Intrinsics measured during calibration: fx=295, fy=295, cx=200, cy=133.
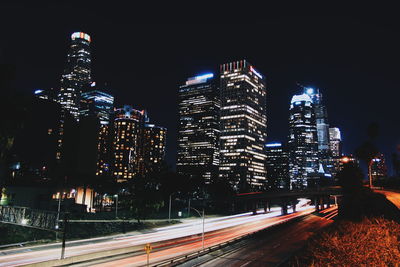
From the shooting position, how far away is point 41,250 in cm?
4294

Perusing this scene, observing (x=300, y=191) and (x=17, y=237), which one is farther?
(x=300, y=191)

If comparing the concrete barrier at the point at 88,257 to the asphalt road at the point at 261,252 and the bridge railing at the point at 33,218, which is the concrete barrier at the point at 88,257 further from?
the asphalt road at the point at 261,252

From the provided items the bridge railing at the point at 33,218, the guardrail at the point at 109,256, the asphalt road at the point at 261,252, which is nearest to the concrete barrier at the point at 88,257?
the guardrail at the point at 109,256

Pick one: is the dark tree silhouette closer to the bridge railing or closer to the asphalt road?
the asphalt road

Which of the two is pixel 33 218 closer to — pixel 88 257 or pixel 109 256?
pixel 88 257

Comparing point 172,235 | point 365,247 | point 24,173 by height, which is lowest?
point 172,235

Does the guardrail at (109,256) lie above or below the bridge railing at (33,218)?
below

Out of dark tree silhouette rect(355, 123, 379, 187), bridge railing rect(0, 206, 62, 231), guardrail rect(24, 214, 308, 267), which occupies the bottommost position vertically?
guardrail rect(24, 214, 308, 267)

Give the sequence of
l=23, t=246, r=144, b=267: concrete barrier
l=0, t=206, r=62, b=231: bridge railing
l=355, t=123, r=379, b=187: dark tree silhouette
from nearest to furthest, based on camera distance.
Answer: l=23, t=246, r=144, b=267: concrete barrier
l=0, t=206, r=62, b=231: bridge railing
l=355, t=123, r=379, b=187: dark tree silhouette

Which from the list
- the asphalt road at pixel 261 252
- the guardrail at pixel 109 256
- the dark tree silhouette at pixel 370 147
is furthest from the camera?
the dark tree silhouette at pixel 370 147

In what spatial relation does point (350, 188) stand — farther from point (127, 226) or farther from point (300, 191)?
point (127, 226)

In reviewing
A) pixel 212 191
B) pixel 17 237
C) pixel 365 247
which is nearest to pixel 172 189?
pixel 212 191

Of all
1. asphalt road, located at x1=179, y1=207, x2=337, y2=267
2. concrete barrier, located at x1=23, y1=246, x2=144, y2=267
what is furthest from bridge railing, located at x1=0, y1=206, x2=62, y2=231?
asphalt road, located at x1=179, y1=207, x2=337, y2=267

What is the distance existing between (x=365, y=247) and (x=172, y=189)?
9801cm
